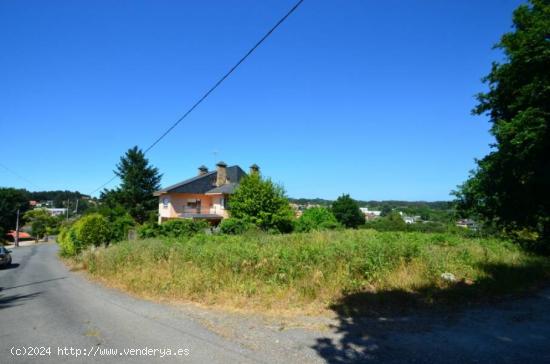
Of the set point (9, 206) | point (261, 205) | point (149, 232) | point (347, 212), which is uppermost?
point (9, 206)

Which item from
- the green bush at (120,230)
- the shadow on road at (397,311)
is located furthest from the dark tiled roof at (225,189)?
the shadow on road at (397,311)

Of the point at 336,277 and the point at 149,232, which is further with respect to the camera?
the point at 149,232

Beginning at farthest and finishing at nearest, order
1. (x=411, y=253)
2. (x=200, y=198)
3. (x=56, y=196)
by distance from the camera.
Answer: (x=56, y=196)
(x=200, y=198)
(x=411, y=253)

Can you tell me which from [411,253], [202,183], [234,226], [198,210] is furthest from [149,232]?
[411,253]

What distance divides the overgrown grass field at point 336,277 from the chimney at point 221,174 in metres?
27.6

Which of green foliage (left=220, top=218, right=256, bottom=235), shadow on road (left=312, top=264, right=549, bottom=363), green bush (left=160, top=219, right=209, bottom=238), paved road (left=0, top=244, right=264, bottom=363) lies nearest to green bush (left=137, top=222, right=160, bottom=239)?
green bush (left=160, top=219, right=209, bottom=238)

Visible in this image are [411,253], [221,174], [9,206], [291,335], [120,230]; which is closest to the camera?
[291,335]

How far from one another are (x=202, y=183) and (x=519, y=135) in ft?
105

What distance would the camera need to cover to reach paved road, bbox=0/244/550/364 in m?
4.06

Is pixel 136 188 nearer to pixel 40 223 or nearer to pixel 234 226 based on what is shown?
pixel 234 226

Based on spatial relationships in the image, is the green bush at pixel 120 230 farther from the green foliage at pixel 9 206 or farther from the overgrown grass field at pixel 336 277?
the green foliage at pixel 9 206

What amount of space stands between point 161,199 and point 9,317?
31458mm

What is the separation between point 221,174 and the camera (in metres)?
38.3

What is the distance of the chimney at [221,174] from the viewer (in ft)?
124
